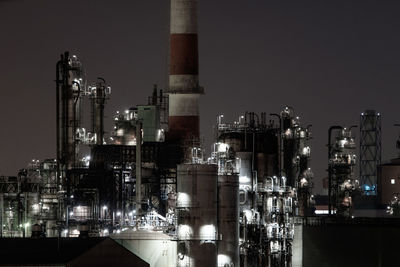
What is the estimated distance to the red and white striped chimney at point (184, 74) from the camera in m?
59.3

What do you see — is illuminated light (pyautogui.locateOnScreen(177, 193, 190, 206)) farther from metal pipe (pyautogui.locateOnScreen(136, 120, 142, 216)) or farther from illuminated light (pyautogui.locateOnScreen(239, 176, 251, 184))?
illuminated light (pyautogui.locateOnScreen(239, 176, 251, 184))

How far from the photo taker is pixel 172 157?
59438mm

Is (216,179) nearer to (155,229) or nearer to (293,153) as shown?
(155,229)

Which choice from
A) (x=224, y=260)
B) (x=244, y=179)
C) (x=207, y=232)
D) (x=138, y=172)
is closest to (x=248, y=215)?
(x=244, y=179)

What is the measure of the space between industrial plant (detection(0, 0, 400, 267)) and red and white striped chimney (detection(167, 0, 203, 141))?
52 mm

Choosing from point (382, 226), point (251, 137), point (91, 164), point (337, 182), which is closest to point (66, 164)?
point (91, 164)

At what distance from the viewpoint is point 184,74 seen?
59.3 m

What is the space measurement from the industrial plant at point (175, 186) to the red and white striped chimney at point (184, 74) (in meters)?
0.05

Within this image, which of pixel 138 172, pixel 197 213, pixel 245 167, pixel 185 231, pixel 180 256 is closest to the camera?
pixel 180 256

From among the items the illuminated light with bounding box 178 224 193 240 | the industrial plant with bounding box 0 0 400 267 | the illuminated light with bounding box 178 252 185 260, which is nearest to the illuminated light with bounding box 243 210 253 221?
the industrial plant with bounding box 0 0 400 267

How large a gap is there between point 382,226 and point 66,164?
19818mm

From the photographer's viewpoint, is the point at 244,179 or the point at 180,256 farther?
the point at 244,179

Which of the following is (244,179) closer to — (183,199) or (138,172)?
(138,172)

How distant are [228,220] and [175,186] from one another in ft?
27.1
